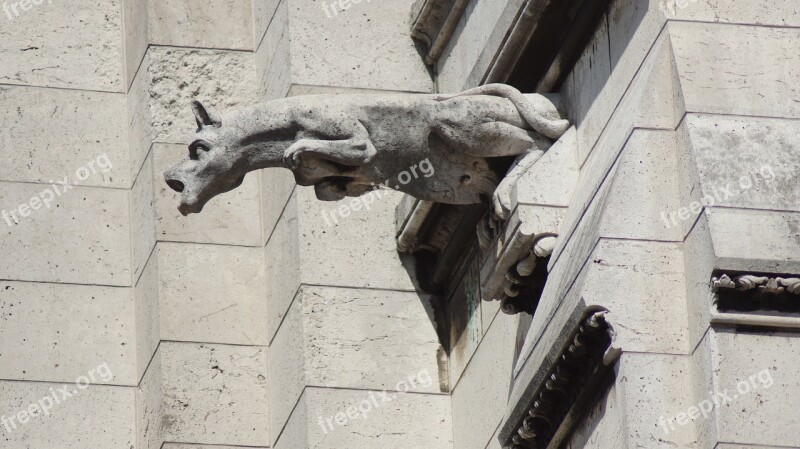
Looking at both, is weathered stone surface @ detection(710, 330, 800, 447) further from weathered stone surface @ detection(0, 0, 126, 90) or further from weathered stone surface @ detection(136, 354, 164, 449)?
weathered stone surface @ detection(0, 0, 126, 90)

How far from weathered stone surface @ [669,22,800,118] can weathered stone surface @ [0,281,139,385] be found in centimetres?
436

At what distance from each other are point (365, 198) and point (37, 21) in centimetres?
251

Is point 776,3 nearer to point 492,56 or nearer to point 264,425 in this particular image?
point 492,56

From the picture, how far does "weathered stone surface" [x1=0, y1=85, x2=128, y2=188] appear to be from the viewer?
10969 millimetres

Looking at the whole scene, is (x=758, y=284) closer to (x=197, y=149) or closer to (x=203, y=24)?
(x=197, y=149)

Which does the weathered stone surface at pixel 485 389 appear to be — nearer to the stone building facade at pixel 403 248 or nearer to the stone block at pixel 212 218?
the stone building facade at pixel 403 248

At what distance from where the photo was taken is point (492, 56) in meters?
8.51

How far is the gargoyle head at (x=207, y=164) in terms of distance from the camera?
26.7 feet

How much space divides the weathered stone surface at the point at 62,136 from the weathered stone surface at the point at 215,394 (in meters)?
1.39

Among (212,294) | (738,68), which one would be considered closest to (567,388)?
(738,68)

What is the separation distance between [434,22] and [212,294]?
170 centimetres

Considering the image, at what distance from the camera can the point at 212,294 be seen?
33.3ft

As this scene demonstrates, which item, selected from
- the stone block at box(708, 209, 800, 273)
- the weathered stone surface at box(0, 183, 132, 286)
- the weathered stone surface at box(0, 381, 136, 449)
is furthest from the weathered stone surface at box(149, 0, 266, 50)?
the stone block at box(708, 209, 800, 273)

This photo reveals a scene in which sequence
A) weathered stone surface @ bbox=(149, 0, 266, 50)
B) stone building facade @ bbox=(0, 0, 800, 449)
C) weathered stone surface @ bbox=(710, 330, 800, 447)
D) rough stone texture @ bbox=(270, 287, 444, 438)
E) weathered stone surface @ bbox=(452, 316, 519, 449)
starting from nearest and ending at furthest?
weathered stone surface @ bbox=(710, 330, 800, 447) < stone building facade @ bbox=(0, 0, 800, 449) < weathered stone surface @ bbox=(452, 316, 519, 449) < rough stone texture @ bbox=(270, 287, 444, 438) < weathered stone surface @ bbox=(149, 0, 266, 50)
